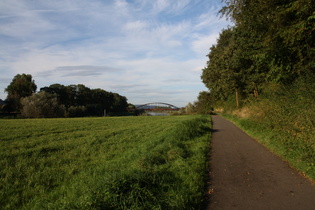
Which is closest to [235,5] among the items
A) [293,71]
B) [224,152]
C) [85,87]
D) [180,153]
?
[293,71]

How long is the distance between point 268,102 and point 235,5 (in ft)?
16.4

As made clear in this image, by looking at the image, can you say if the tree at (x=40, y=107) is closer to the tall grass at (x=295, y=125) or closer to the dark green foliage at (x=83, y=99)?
the dark green foliage at (x=83, y=99)

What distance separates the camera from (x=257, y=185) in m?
4.87

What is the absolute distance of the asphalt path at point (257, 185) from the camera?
3953 mm

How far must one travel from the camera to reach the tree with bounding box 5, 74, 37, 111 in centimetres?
6112

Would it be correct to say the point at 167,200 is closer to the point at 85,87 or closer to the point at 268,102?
the point at 268,102

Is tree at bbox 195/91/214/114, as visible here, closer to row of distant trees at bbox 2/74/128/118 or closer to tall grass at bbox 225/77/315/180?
row of distant trees at bbox 2/74/128/118

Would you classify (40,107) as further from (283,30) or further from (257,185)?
(257,185)

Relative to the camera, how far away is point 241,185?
4.89 metres

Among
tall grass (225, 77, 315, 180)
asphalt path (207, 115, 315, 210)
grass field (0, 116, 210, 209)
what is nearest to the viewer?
grass field (0, 116, 210, 209)

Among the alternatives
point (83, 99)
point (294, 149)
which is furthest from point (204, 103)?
point (83, 99)

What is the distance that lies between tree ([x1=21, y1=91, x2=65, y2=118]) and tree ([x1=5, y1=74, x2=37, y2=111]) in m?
10.2

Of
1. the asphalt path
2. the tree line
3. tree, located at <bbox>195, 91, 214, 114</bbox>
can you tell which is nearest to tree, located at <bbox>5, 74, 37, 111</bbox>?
tree, located at <bbox>195, 91, 214, 114</bbox>

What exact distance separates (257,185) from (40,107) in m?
56.9
